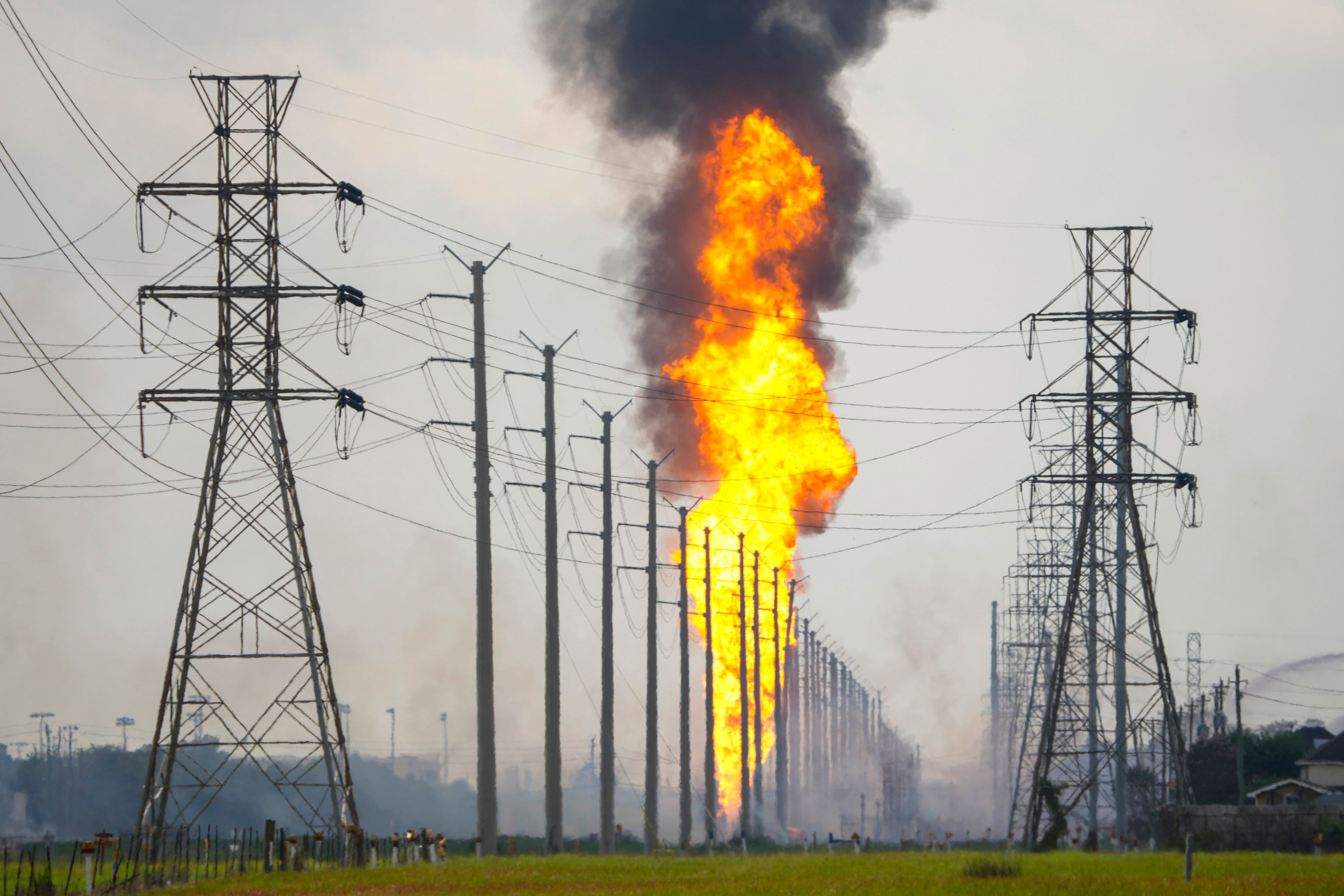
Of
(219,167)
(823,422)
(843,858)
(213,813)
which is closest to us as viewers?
(219,167)

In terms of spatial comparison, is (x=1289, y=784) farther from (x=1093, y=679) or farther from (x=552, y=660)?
(x=552, y=660)

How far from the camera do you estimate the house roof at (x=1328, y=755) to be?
9756 centimetres

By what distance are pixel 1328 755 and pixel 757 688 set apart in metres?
37.5

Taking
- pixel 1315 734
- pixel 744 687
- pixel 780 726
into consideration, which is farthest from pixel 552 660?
pixel 1315 734

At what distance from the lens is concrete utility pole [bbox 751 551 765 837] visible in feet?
308

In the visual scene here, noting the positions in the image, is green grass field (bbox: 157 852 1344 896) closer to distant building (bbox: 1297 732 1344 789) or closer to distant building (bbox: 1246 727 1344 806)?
distant building (bbox: 1246 727 1344 806)

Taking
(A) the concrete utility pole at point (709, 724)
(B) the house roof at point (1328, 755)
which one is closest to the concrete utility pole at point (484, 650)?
(A) the concrete utility pole at point (709, 724)

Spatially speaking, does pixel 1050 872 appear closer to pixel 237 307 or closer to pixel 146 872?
pixel 146 872

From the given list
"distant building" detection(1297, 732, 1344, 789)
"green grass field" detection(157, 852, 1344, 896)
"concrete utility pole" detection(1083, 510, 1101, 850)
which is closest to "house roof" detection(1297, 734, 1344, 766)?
"distant building" detection(1297, 732, 1344, 789)

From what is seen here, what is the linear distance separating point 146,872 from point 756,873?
13.8 m

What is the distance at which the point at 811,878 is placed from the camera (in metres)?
34.1

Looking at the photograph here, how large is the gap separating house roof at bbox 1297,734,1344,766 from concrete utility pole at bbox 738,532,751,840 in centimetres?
3469

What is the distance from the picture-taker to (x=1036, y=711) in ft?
349

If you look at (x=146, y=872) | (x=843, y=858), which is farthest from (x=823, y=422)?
(x=146, y=872)
